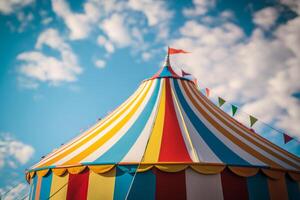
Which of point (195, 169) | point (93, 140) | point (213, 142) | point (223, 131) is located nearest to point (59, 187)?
point (93, 140)

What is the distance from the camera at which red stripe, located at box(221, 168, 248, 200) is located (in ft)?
10.7

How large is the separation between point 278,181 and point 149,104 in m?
2.38

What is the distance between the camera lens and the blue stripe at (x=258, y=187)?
3.34 meters

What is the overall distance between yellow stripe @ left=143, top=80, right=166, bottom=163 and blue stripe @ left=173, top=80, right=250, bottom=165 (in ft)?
1.41

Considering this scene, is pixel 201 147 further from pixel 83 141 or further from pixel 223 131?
pixel 83 141

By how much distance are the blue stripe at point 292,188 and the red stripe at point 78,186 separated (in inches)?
116

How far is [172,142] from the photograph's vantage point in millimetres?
3574

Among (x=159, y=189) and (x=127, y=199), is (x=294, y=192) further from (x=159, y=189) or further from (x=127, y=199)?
(x=127, y=199)

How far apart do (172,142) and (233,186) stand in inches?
39.5

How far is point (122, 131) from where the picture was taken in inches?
159

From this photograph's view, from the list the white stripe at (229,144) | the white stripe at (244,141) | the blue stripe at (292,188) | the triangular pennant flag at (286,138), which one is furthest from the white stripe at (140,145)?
the triangular pennant flag at (286,138)

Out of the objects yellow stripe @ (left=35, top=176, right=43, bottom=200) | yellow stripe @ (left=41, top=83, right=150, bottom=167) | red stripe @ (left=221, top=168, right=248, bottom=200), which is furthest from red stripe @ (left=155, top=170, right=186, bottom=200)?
yellow stripe @ (left=35, top=176, right=43, bottom=200)

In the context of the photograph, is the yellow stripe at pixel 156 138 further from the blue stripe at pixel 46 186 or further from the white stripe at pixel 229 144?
the blue stripe at pixel 46 186

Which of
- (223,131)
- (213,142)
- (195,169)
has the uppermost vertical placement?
(223,131)
